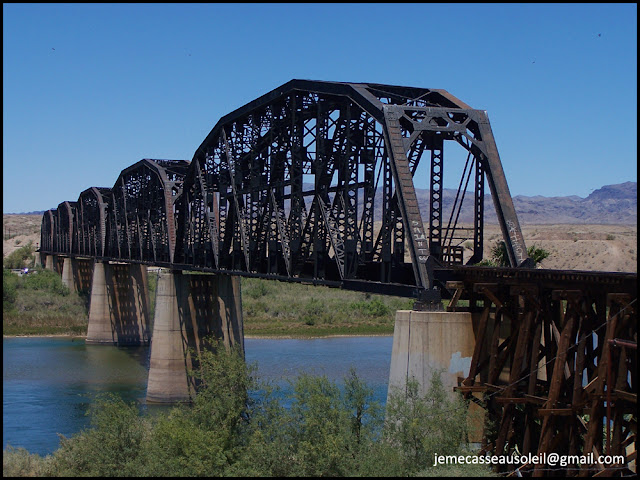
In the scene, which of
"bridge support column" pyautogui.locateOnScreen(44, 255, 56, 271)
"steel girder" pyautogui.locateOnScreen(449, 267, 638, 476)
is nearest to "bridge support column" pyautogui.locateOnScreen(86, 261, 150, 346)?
"bridge support column" pyautogui.locateOnScreen(44, 255, 56, 271)

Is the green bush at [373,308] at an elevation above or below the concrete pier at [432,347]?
below

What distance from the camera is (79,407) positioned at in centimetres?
4675

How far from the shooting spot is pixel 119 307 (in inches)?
3231

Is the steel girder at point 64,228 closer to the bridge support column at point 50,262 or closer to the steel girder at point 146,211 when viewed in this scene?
the bridge support column at point 50,262

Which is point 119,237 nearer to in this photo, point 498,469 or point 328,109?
point 328,109

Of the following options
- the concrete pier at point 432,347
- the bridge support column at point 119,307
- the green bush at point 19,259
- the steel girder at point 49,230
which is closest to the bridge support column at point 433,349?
the concrete pier at point 432,347

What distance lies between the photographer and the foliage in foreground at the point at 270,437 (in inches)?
838

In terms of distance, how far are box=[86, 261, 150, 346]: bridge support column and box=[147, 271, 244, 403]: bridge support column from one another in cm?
2993

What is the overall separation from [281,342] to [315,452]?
179 ft

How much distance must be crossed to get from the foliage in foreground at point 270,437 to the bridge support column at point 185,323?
64.4 feet

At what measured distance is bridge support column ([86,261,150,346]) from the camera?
266 feet

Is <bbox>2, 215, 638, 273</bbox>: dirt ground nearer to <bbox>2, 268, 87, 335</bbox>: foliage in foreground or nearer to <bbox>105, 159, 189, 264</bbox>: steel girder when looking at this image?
<bbox>2, 268, 87, 335</bbox>: foliage in foreground

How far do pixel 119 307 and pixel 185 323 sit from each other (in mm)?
32362

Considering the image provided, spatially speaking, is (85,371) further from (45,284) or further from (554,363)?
(45,284)
